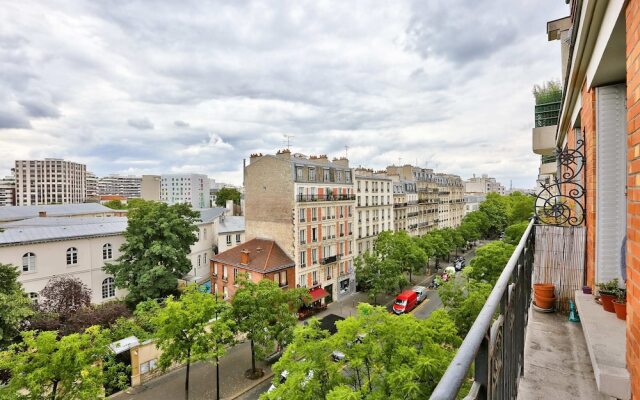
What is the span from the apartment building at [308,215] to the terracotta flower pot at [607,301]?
23606mm

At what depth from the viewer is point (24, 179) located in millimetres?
128250

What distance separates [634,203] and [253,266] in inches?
1000

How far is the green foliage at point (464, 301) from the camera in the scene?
16094 mm

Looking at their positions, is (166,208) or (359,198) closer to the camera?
(166,208)

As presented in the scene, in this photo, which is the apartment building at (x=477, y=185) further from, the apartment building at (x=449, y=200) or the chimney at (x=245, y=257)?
the chimney at (x=245, y=257)

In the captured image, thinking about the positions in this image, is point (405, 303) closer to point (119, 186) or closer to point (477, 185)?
point (477, 185)

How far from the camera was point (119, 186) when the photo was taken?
193875mm

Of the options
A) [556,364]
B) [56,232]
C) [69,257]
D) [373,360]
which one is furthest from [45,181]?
[556,364]

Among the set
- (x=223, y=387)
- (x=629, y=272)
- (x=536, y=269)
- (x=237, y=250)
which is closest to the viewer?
(x=629, y=272)

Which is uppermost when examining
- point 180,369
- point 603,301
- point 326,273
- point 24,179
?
point 24,179

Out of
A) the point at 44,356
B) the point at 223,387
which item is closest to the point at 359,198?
the point at 223,387

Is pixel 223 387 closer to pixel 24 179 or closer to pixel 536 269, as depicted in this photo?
pixel 536 269

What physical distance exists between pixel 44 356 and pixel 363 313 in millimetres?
10611

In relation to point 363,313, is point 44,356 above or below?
below
